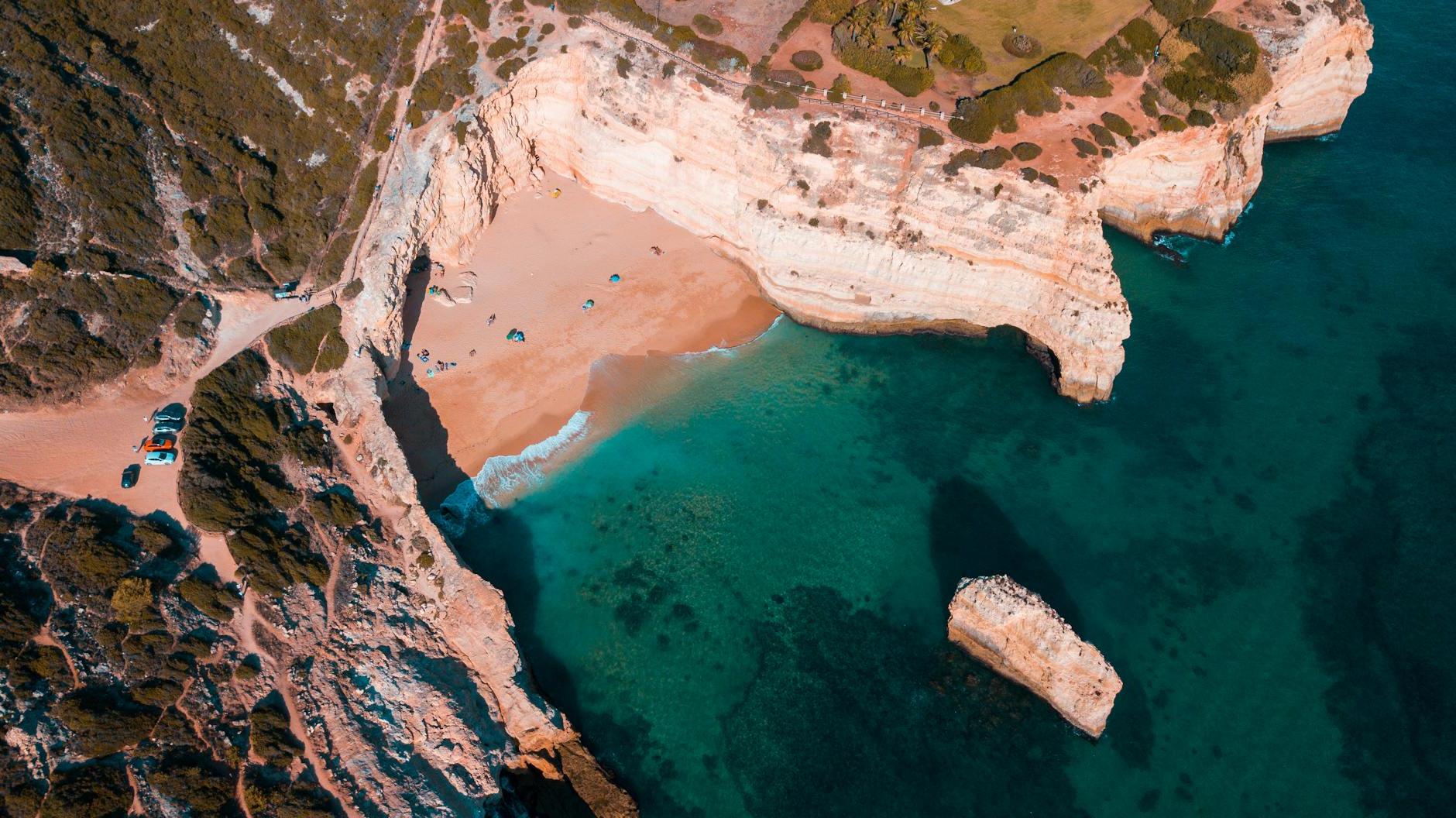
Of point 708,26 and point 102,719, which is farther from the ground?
point 708,26

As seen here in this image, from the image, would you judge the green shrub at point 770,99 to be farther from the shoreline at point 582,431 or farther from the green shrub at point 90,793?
the green shrub at point 90,793

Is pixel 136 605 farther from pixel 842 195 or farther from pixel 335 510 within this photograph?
pixel 842 195

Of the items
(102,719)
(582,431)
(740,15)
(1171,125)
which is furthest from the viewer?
(740,15)

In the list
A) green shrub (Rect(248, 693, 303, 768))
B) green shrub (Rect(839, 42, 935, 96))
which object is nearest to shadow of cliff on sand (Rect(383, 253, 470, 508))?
green shrub (Rect(248, 693, 303, 768))

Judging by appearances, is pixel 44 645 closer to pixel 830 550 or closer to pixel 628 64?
pixel 830 550

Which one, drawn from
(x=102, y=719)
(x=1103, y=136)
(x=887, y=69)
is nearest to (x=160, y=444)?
(x=102, y=719)

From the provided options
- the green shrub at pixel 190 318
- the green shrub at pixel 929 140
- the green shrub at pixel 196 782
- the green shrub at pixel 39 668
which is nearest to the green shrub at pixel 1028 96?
the green shrub at pixel 929 140

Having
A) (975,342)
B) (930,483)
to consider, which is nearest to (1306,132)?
(975,342)
